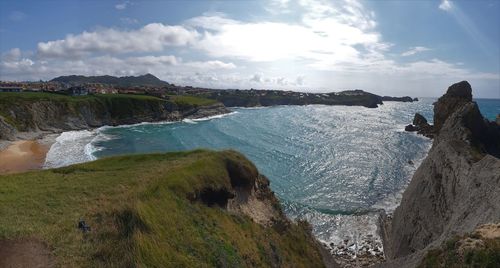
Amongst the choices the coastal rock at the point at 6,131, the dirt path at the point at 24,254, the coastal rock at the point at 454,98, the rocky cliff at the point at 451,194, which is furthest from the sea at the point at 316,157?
→ the dirt path at the point at 24,254

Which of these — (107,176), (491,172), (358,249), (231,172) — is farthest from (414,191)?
(107,176)

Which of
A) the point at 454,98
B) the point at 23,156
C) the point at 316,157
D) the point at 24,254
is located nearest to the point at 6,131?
the point at 23,156

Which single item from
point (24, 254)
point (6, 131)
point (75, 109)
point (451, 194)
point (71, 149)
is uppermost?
point (75, 109)

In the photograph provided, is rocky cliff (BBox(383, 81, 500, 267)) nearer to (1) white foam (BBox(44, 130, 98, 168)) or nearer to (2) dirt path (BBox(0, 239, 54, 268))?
(2) dirt path (BBox(0, 239, 54, 268))

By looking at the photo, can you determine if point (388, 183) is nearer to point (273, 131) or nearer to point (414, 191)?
point (414, 191)

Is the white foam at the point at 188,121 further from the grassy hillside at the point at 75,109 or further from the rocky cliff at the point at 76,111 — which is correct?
the grassy hillside at the point at 75,109

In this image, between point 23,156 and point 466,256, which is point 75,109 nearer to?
point 23,156

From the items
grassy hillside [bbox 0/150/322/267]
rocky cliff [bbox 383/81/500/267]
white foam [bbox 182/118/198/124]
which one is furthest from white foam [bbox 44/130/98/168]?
rocky cliff [bbox 383/81/500/267]

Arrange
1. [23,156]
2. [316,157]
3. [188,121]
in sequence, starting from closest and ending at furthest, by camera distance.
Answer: [23,156], [316,157], [188,121]
